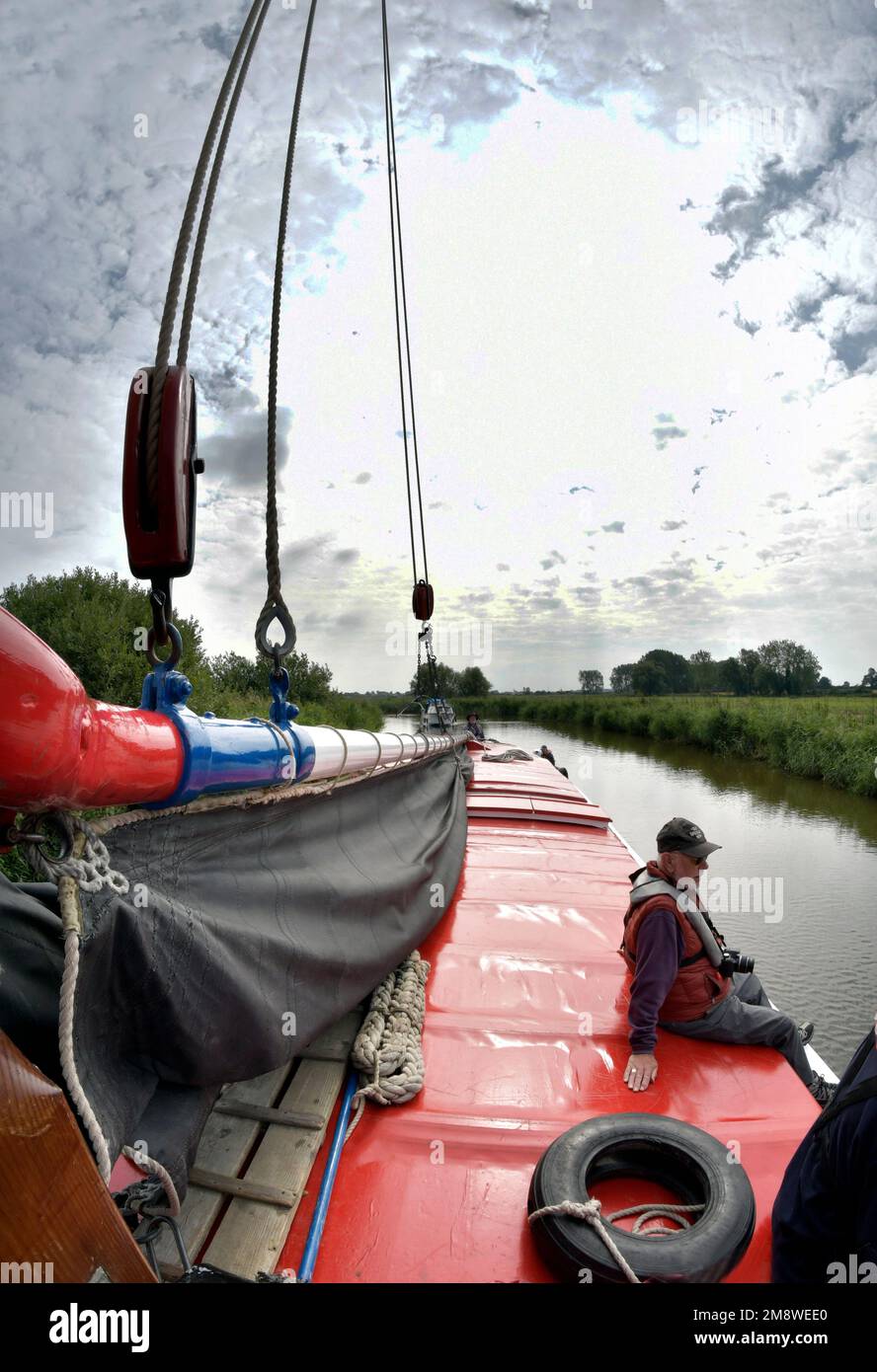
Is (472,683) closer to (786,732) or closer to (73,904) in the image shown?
(786,732)

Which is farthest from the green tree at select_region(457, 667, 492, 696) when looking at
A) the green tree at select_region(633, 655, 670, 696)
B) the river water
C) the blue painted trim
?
the blue painted trim

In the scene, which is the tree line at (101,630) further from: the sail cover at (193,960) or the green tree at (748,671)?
the green tree at (748,671)

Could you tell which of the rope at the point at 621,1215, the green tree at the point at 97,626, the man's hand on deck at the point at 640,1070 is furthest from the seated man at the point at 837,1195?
the green tree at the point at 97,626

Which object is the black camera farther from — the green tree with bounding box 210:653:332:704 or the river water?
the green tree with bounding box 210:653:332:704

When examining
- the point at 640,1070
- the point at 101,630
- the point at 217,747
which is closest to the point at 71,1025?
the point at 217,747

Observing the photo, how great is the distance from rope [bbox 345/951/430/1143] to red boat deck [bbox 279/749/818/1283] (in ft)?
0.17

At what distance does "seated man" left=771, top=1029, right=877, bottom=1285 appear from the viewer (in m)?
1.25

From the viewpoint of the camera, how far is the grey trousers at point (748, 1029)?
8.98 ft

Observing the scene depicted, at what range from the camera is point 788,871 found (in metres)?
11.1

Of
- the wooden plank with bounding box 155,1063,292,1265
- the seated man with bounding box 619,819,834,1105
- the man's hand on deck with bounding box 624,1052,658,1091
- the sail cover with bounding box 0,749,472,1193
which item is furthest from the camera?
the seated man with bounding box 619,819,834,1105
